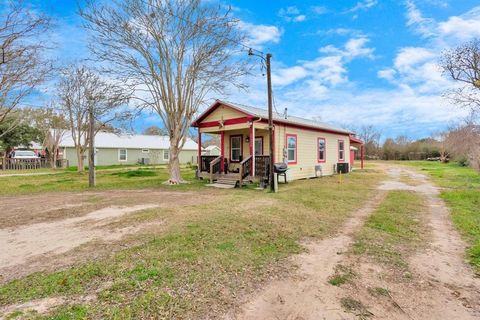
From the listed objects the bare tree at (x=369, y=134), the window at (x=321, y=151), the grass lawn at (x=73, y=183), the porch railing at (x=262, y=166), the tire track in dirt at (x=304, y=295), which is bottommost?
the tire track in dirt at (x=304, y=295)

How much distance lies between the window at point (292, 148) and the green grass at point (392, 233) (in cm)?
657

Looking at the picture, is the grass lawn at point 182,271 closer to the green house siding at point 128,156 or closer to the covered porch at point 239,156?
the covered porch at point 239,156

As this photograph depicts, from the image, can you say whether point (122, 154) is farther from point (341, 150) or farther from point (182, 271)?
point (182, 271)

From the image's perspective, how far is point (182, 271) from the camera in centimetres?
326

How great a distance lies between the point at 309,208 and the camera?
23.6ft

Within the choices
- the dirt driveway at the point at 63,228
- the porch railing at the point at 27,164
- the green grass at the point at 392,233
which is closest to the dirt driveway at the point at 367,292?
the green grass at the point at 392,233

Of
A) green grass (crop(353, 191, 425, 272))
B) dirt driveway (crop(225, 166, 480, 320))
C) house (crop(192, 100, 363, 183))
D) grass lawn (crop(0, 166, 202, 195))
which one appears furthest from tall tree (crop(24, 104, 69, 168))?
dirt driveway (crop(225, 166, 480, 320))

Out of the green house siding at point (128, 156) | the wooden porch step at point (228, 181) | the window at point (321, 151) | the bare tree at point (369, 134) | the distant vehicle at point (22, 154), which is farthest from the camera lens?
the bare tree at point (369, 134)

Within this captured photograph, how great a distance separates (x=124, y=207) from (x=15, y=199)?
4635mm

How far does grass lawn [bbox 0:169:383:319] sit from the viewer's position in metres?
2.53

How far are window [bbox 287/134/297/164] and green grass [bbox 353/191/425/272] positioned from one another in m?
6.57

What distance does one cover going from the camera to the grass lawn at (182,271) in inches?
99.5

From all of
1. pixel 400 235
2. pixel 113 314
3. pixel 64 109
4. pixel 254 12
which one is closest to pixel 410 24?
pixel 254 12

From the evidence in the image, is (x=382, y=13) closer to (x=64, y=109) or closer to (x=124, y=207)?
(x=124, y=207)
